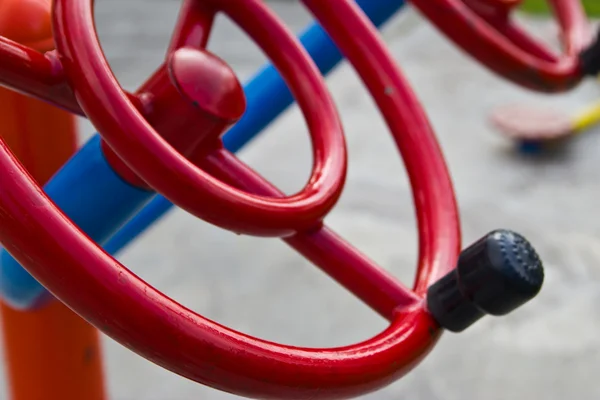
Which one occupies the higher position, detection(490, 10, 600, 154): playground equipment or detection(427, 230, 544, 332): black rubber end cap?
detection(427, 230, 544, 332): black rubber end cap

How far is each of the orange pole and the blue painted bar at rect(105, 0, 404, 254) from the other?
0.23 feet

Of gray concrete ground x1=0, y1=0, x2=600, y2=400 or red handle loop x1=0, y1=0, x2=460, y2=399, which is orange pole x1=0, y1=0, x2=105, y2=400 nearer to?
red handle loop x1=0, y1=0, x2=460, y2=399

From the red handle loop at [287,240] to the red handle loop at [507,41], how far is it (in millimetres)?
125

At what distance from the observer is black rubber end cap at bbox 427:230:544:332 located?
28cm

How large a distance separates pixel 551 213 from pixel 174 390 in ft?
2.76

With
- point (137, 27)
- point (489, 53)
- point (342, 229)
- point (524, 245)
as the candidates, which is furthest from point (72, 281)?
point (137, 27)

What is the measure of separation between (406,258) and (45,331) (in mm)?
825

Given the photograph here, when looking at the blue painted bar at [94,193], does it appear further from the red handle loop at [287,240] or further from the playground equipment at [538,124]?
the playground equipment at [538,124]

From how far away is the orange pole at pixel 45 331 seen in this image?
1.31ft

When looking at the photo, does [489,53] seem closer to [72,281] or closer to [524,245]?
[524,245]

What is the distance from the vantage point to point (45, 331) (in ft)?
1.43

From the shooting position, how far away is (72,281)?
0.21 meters

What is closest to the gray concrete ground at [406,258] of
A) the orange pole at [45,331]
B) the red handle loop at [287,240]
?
the orange pole at [45,331]

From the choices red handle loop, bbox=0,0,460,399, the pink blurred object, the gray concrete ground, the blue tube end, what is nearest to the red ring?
red handle loop, bbox=0,0,460,399
